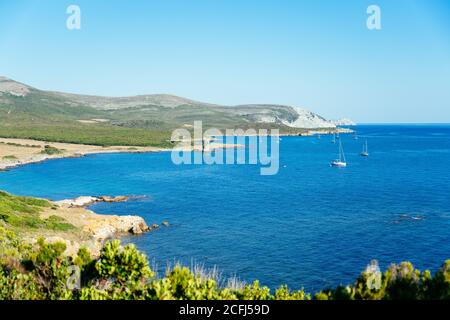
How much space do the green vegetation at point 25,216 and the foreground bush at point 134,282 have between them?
2717 centimetres

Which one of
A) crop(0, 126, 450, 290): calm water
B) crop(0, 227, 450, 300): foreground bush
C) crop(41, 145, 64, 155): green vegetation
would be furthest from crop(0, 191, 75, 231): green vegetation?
crop(41, 145, 64, 155): green vegetation

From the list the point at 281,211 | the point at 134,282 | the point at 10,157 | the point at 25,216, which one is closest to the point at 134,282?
the point at 134,282

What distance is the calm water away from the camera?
48312 millimetres

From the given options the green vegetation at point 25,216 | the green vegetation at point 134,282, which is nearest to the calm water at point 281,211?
the green vegetation at point 25,216

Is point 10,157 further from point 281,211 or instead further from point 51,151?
point 281,211

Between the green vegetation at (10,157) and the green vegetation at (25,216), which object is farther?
the green vegetation at (10,157)

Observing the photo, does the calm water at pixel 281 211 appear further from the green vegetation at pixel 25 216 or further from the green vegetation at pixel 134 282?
the green vegetation at pixel 134 282

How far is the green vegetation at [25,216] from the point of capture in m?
51.3

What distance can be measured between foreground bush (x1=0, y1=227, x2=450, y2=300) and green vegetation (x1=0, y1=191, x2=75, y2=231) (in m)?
27.2

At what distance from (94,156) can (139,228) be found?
4184 inches

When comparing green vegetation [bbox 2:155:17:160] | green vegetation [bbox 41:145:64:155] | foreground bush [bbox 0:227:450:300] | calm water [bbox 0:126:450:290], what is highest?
green vegetation [bbox 41:145:64:155]

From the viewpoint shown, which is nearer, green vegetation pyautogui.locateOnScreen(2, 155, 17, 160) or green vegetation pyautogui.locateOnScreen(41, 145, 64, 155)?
green vegetation pyautogui.locateOnScreen(2, 155, 17, 160)

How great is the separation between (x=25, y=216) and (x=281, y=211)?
38793 mm

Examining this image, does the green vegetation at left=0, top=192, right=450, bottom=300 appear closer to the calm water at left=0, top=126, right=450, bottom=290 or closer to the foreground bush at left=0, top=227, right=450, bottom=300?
the foreground bush at left=0, top=227, right=450, bottom=300
